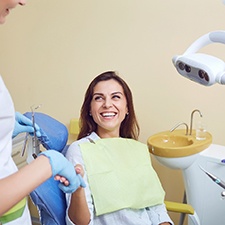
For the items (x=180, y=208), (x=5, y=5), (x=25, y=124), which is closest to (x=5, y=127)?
(x=5, y=5)

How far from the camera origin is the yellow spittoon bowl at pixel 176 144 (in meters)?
1.62

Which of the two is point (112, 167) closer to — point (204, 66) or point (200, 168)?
point (200, 168)

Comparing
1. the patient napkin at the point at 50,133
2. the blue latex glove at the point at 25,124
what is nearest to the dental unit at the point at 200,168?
the patient napkin at the point at 50,133

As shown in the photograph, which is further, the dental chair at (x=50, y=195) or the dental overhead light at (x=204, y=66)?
the dental chair at (x=50, y=195)

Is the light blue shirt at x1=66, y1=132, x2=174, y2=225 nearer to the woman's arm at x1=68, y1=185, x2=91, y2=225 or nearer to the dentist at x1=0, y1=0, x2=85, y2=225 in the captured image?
the woman's arm at x1=68, y1=185, x2=91, y2=225

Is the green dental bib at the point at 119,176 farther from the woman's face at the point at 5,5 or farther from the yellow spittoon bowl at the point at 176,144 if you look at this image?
the woman's face at the point at 5,5

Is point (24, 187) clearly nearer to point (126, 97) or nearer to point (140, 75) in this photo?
point (126, 97)

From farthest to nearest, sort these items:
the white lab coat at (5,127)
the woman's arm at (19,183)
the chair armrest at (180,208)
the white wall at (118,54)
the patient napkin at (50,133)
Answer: the white wall at (118,54), the chair armrest at (180,208), the patient napkin at (50,133), the white lab coat at (5,127), the woman's arm at (19,183)

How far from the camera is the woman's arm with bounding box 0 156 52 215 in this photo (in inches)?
26.9

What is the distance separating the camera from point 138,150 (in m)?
1.61

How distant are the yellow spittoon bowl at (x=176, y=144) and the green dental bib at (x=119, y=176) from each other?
0.10 m

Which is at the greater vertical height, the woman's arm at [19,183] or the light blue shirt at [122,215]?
the woman's arm at [19,183]

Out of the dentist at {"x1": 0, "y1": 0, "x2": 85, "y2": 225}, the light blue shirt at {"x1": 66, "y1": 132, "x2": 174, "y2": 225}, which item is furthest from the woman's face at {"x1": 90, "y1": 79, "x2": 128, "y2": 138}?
the dentist at {"x1": 0, "y1": 0, "x2": 85, "y2": 225}

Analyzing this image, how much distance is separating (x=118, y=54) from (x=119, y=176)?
852 millimetres
